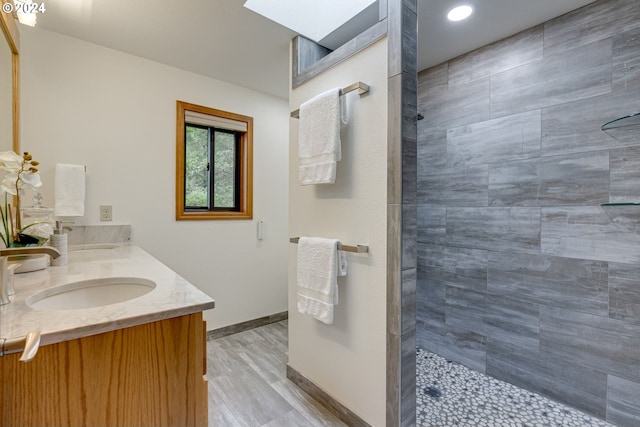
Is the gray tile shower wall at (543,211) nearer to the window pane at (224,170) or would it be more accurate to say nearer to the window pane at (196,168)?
the window pane at (224,170)

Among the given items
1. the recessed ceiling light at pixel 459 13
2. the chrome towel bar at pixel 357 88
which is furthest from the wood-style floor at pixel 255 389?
the recessed ceiling light at pixel 459 13

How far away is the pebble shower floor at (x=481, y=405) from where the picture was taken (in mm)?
1599

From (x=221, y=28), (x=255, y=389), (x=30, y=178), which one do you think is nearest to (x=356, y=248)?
(x=255, y=389)

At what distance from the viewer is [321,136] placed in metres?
1.56

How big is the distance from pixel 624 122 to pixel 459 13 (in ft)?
3.38

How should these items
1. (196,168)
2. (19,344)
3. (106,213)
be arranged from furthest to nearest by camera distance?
(196,168)
(106,213)
(19,344)

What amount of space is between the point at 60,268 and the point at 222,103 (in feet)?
5.79

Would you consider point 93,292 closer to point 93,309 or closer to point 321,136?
point 93,309

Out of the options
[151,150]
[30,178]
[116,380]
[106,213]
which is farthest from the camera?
[151,150]

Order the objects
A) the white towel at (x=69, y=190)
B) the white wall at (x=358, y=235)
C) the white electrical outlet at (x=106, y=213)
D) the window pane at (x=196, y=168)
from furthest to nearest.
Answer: the window pane at (x=196, y=168) < the white electrical outlet at (x=106, y=213) < the white towel at (x=69, y=190) < the white wall at (x=358, y=235)

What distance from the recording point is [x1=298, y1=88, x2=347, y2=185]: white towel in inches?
59.0

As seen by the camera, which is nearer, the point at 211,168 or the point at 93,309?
the point at 93,309

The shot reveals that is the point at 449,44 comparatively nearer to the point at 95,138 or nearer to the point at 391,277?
the point at 391,277

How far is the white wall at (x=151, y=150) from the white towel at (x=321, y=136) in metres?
1.24
